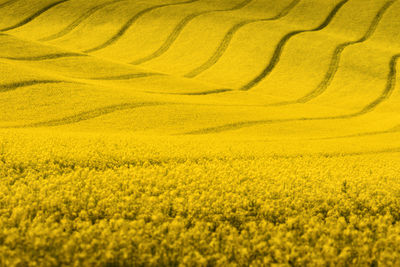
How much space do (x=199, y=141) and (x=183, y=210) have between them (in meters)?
4.21

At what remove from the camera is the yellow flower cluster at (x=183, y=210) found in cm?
428

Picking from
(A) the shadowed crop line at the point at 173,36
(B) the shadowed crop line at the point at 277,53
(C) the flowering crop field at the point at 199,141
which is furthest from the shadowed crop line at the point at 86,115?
(A) the shadowed crop line at the point at 173,36

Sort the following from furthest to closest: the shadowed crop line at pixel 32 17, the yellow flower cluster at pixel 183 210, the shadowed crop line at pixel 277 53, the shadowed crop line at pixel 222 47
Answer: the shadowed crop line at pixel 32 17, the shadowed crop line at pixel 222 47, the shadowed crop line at pixel 277 53, the yellow flower cluster at pixel 183 210

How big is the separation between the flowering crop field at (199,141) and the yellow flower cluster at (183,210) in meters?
0.02

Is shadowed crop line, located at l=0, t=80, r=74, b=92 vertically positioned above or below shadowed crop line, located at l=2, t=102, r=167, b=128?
above

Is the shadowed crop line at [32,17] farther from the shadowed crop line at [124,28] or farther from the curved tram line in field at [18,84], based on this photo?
the curved tram line in field at [18,84]

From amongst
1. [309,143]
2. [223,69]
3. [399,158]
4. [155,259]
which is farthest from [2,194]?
[223,69]

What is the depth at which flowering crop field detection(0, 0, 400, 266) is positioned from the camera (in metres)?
4.49

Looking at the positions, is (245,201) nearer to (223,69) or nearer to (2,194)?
(2,194)

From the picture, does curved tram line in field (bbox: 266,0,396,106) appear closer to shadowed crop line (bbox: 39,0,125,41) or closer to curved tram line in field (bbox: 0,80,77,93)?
curved tram line in field (bbox: 0,80,77,93)

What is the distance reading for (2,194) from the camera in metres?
5.21

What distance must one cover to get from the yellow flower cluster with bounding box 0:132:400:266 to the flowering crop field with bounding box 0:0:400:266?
1.0 inches

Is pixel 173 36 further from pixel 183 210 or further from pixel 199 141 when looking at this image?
pixel 183 210

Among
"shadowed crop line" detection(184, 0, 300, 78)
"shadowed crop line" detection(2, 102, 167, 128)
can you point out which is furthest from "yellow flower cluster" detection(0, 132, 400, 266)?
"shadowed crop line" detection(184, 0, 300, 78)
